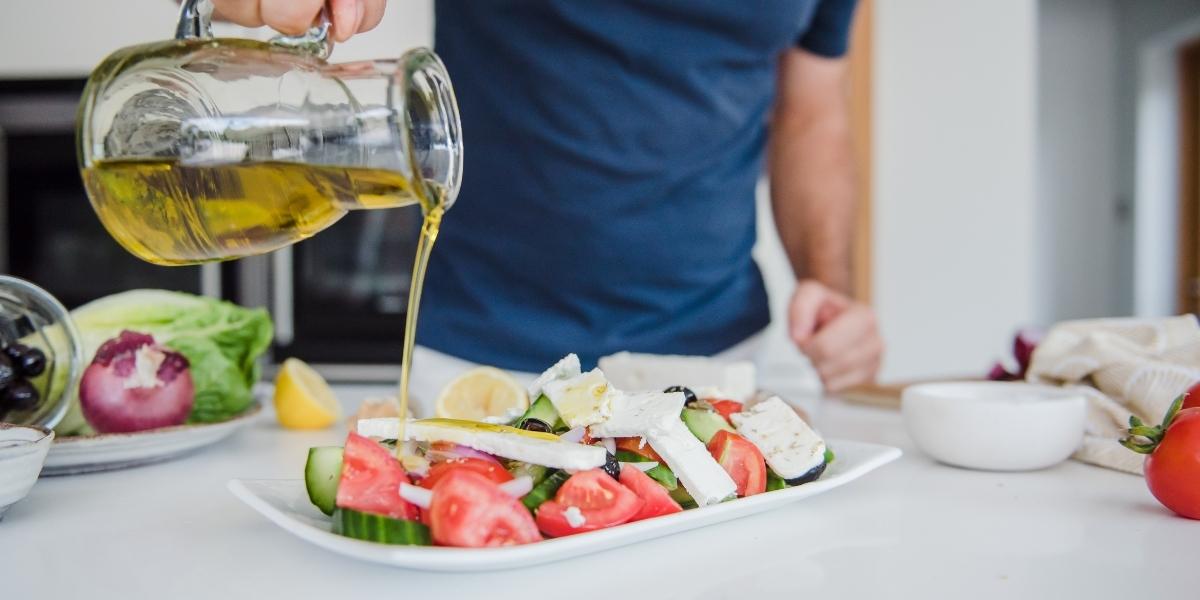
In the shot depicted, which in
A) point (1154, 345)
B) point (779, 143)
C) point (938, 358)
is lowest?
point (938, 358)

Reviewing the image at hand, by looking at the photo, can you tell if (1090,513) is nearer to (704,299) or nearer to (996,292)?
(704,299)

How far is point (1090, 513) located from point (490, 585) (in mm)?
538

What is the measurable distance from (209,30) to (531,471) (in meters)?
0.48

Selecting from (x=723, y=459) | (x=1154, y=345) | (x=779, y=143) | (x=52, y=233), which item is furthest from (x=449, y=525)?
(x=52, y=233)

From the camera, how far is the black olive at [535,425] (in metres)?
0.75

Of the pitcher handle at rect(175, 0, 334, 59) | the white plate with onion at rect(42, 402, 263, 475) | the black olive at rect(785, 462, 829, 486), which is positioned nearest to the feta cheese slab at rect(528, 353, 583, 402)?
the black olive at rect(785, 462, 829, 486)

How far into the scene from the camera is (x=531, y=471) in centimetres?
69

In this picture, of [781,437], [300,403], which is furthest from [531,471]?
[300,403]

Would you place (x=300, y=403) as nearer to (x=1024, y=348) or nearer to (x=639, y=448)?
(x=639, y=448)

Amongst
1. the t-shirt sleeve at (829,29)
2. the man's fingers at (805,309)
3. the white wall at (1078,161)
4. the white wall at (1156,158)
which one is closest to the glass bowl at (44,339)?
the man's fingers at (805,309)

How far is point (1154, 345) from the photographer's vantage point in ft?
3.65

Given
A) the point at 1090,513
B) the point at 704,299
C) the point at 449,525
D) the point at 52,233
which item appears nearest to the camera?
the point at 449,525

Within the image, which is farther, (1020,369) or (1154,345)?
(1020,369)

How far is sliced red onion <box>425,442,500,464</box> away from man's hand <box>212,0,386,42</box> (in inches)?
14.5
